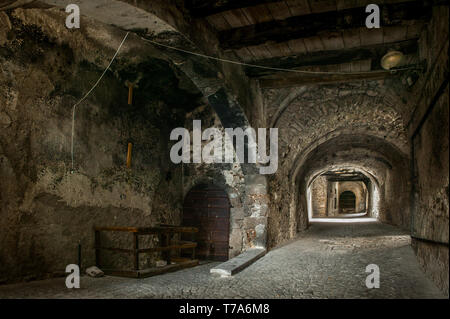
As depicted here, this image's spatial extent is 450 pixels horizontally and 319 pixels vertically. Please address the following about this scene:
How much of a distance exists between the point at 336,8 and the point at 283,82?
6.57 feet

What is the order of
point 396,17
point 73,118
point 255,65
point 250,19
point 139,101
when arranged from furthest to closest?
point 139,101 < point 255,65 < point 73,118 < point 250,19 < point 396,17

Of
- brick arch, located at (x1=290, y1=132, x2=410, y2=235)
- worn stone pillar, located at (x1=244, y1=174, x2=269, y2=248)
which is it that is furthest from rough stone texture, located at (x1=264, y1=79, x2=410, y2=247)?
worn stone pillar, located at (x1=244, y1=174, x2=269, y2=248)

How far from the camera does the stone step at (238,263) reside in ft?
13.9

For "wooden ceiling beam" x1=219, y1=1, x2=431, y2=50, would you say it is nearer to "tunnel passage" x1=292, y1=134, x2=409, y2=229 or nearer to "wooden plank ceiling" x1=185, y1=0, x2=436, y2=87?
"wooden plank ceiling" x1=185, y1=0, x2=436, y2=87

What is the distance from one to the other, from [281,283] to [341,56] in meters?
3.23

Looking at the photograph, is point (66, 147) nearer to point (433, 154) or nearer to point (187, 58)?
point (187, 58)

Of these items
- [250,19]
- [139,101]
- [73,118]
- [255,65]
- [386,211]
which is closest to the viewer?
[250,19]

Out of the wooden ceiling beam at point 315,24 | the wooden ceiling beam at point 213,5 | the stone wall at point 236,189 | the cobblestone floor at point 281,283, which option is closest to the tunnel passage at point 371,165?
the stone wall at point 236,189

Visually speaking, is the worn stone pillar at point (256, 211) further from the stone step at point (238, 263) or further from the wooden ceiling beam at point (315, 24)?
the wooden ceiling beam at point (315, 24)

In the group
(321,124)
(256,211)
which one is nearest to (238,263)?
(256,211)

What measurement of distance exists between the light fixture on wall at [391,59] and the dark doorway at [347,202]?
1033 inches
